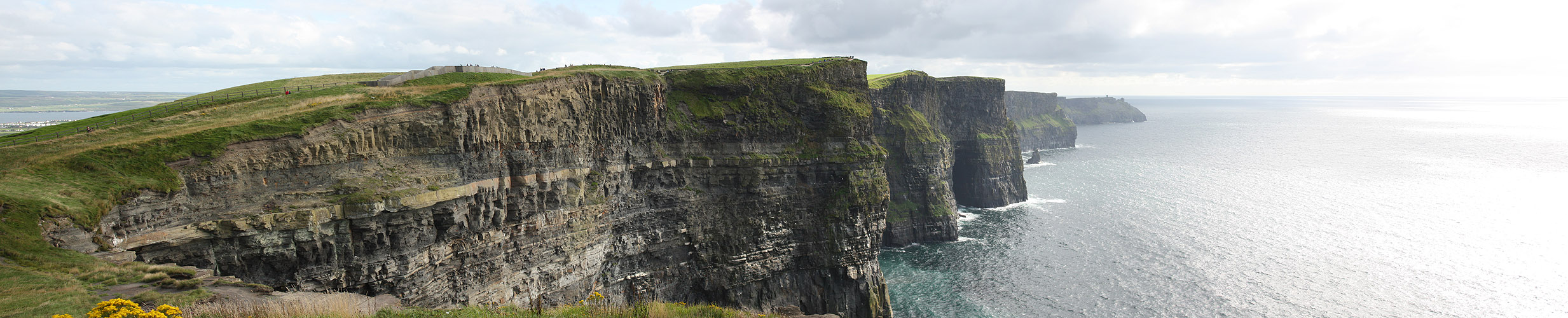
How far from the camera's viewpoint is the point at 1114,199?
13062 cm

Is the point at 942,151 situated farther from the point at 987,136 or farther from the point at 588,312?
the point at 588,312

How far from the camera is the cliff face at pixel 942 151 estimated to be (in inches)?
4158

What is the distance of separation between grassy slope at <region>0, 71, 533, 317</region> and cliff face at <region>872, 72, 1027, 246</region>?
73.7 metres

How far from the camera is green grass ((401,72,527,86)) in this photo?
47.6m

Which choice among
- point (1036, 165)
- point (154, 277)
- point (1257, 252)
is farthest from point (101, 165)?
point (1036, 165)

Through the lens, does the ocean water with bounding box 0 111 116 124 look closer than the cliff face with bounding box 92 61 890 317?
No

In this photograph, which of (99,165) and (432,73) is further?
(432,73)

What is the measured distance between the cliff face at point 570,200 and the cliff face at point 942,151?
3771 centimetres

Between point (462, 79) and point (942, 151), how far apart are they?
3380 inches

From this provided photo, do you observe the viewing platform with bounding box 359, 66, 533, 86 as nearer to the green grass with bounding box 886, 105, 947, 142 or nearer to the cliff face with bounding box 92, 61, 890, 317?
the cliff face with bounding box 92, 61, 890, 317

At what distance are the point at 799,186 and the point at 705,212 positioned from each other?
943cm

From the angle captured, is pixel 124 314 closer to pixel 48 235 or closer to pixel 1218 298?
pixel 48 235

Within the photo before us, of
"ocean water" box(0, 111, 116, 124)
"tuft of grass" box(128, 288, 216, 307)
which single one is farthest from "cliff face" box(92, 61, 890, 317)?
"ocean water" box(0, 111, 116, 124)

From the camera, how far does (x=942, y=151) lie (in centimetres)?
11950
